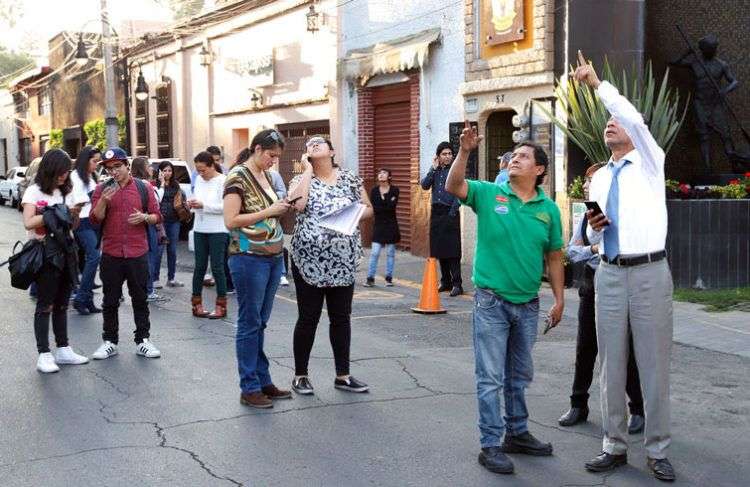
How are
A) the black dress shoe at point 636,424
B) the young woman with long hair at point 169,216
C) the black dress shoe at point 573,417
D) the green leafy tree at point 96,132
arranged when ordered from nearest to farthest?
the black dress shoe at point 636,424 → the black dress shoe at point 573,417 → the young woman with long hair at point 169,216 → the green leafy tree at point 96,132

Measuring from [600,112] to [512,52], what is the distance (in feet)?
9.00

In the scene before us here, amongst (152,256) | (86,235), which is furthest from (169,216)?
(86,235)

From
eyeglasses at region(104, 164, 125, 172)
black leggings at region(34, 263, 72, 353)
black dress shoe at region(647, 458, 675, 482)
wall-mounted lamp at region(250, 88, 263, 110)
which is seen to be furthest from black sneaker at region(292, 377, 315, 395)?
wall-mounted lamp at region(250, 88, 263, 110)

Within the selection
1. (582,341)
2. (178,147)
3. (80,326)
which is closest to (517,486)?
→ (582,341)

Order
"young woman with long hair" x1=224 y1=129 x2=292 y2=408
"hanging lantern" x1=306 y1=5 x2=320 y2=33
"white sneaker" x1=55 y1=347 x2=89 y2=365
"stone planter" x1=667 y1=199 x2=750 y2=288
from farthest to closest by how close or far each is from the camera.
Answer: "hanging lantern" x1=306 y1=5 x2=320 y2=33 < "stone planter" x1=667 y1=199 x2=750 y2=288 < "white sneaker" x1=55 y1=347 x2=89 y2=365 < "young woman with long hair" x1=224 y1=129 x2=292 y2=408

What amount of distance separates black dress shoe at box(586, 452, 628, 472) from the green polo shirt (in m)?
0.94

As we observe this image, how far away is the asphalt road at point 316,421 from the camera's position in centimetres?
515

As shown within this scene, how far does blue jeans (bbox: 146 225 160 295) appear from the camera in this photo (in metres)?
11.6

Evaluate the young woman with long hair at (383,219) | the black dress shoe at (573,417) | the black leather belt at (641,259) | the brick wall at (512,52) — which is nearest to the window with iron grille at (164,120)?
the brick wall at (512,52)

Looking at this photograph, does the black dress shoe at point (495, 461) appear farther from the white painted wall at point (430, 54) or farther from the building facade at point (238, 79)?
the building facade at point (238, 79)

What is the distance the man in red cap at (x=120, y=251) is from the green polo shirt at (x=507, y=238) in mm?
3804

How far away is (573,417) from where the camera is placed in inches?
242

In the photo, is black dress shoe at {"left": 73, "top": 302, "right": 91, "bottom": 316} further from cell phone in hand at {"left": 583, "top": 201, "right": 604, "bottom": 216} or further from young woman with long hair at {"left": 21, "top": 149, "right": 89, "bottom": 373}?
cell phone in hand at {"left": 583, "top": 201, "right": 604, "bottom": 216}

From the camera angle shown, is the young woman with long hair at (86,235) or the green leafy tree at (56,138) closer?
the young woman with long hair at (86,235)
